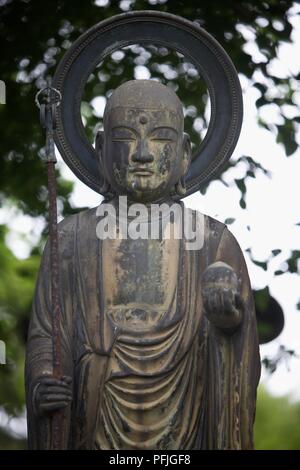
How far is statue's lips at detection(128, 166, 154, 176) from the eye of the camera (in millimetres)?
12469

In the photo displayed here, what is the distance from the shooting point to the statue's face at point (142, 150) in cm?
1248

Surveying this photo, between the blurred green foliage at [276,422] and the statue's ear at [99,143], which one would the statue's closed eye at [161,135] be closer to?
the statue's ear at [99,143]

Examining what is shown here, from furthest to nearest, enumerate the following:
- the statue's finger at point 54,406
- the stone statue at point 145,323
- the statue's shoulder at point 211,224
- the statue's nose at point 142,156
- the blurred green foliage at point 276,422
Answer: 1. the blurred green foliage at point 276,422
2. the statue's shoulder at point 211,224
3. the statue's nose at point 142,156
4. the stone statue at point 145,323
5. the statue's finger at point 54,406

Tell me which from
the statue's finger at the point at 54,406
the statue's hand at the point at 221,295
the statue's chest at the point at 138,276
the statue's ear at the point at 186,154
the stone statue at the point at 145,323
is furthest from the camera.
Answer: the statue's ear at the point at 186,154

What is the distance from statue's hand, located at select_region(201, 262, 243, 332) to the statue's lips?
91 cm

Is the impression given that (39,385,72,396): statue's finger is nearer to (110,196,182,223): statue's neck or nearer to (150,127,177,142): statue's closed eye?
(110,196,182,223): statue's neck

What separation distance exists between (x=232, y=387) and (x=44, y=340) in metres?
1.13

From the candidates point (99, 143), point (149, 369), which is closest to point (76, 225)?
point (99, 143)

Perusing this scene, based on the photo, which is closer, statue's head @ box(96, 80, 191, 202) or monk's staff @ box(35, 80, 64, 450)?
monk's staff @ box(35, 80, 64, 450)

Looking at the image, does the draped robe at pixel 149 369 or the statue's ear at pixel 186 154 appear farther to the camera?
the statue's ear at pixel 186 154

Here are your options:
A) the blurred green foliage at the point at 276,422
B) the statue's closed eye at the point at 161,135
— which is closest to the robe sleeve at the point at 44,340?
the statue's closed eye at the point at 161,135

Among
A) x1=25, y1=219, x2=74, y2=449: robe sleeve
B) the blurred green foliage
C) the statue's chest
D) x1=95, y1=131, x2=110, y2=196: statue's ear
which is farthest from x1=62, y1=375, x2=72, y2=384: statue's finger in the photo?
the blurred green foliage

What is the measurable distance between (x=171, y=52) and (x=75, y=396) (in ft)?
Answer: 18.3

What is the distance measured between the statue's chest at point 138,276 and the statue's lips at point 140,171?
0.38 meters
